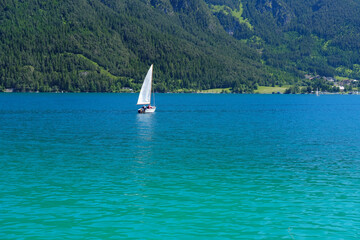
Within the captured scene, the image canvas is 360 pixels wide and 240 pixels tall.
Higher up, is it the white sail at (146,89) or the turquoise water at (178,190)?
the white sail at (146,89)

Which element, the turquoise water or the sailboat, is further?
the sailboat

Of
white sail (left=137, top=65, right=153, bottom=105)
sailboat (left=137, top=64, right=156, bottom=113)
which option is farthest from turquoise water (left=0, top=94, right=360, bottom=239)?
sailboat (left=137, top=64, right=156, bottom=113)

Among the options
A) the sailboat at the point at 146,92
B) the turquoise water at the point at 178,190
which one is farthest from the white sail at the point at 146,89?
the turquoise water at the point at 178,190

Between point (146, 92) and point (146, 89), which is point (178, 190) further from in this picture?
point (146, 92)

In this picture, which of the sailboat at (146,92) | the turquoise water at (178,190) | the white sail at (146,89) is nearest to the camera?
the turquoise water at (178,190)

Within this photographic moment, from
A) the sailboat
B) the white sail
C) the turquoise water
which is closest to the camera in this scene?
the turquoise water

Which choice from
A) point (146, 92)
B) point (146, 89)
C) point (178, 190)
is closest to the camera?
point (178, 190)

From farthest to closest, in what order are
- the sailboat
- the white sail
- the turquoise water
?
the sailboat
the white sail
the turquoise water

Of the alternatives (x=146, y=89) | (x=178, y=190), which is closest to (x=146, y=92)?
(x=146, y=89)

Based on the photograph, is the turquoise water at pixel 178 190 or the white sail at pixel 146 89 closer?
the turquoise water at pixel 178 190

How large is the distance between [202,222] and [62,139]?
5475 centimetres

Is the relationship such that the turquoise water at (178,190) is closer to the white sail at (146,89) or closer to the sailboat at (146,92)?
the white sail at (146,89)

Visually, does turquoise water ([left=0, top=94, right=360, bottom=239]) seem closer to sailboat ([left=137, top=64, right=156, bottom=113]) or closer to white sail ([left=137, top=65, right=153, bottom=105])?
white sail ([left=137, top=65, right=153, bottom=105])

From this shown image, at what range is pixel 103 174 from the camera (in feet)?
163
